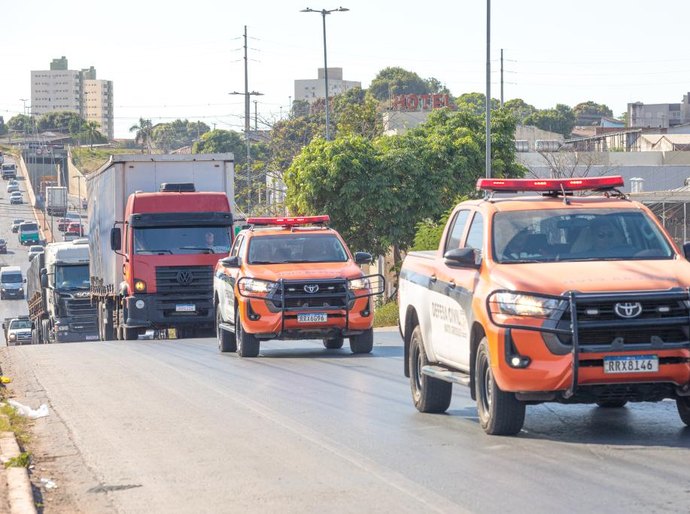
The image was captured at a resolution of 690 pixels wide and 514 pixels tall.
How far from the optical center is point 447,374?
1251 centimetres

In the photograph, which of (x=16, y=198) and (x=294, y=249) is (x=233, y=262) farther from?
(x=16, y=198)

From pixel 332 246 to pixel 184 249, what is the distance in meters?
8.58

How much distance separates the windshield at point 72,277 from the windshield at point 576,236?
34.9 m

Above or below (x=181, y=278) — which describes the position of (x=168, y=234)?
above

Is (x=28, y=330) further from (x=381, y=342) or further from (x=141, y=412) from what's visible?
(x=141, y=412)

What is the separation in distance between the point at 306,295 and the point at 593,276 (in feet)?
35.8

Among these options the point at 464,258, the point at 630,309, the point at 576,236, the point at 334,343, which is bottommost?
the point at 334,343

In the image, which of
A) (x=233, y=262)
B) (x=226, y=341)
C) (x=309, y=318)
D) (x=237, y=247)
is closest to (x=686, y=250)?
(x=309, y=318)

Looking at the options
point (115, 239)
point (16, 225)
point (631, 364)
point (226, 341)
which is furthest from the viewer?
point (16, 225)

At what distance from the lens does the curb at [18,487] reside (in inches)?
347

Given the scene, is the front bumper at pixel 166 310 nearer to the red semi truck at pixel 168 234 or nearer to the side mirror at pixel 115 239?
the red semi truck at pixel 168 234

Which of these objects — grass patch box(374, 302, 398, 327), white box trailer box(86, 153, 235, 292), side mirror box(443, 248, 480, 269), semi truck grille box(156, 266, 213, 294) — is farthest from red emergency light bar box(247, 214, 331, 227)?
grass patch box(374, 302, 398, 327)

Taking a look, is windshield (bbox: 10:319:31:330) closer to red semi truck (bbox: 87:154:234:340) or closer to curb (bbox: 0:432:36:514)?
red semi truck (bbox: 87:154:234:340)

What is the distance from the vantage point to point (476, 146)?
52.3 meters
